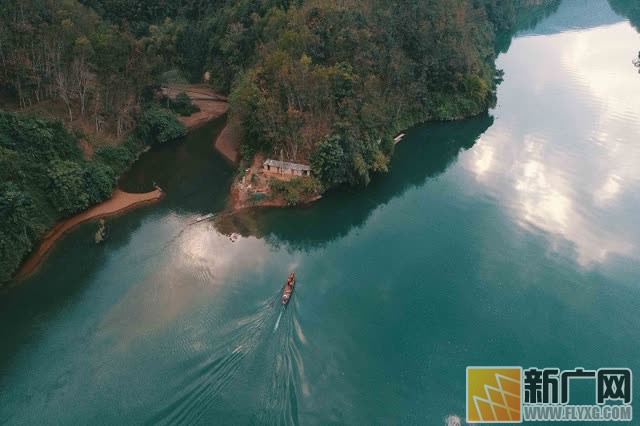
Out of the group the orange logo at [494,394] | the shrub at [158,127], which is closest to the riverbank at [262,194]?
the shrub at [158,127]

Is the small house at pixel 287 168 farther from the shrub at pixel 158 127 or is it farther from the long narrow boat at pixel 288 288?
the shrub at pixel 158 127

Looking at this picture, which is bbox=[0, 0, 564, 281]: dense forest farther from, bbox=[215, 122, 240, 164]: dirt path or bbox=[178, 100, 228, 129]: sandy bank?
bbox=[215, 122, 240, 164]: dirt path

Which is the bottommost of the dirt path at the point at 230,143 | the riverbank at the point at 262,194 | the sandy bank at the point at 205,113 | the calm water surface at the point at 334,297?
the calm water surface at the point at 334,297

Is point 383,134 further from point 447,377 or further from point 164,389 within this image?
point 164,389

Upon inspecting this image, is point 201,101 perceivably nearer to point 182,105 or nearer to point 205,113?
point 205,113

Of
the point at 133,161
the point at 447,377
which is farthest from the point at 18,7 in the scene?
the point at 447,377

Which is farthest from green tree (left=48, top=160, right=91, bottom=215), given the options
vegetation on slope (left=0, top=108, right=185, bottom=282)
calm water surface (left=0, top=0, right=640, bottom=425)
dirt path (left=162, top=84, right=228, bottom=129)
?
dirt path (left=162, top=84, right=228, bottom=129)
